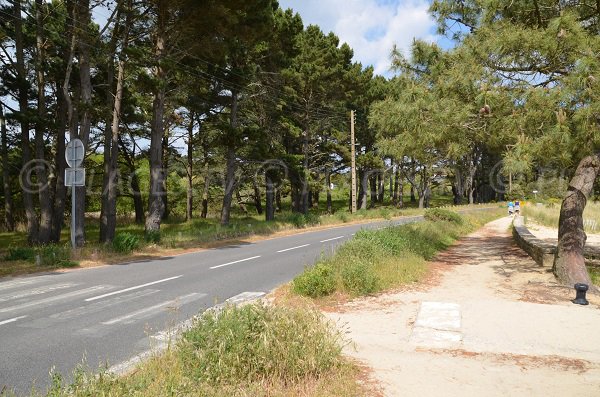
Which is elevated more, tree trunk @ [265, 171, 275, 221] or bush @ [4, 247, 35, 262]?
tree trunk @ [265, 171, 275, 221]

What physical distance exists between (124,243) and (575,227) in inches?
532

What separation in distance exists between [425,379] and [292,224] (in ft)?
70.8

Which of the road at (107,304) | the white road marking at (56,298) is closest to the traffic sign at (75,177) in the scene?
the road at (107,304)

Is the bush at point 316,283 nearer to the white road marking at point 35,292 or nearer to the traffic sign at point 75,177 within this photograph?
the white road marking at point 35,292

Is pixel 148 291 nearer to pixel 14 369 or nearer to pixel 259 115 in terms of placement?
pixel 14 369

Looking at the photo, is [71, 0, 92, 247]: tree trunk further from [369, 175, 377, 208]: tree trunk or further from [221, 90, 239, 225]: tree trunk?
[369, 175, 377, 208]: tree trunk

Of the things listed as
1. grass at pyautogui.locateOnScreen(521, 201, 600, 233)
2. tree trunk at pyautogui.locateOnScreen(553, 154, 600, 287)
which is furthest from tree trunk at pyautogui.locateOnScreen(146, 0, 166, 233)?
grass at pyautogui.locateOnScreen(521, 201, 600, 233)

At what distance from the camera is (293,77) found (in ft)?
101

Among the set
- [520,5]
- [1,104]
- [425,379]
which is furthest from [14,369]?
[1,104]

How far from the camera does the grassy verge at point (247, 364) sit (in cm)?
367

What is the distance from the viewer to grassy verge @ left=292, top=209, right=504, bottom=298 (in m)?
8.00

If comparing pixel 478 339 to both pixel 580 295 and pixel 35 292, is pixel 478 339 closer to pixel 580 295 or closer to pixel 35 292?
pixel 580 295

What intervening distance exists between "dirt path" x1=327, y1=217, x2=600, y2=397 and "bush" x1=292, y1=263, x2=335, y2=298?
0.70 m

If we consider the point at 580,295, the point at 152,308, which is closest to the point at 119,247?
the point at 152,308
